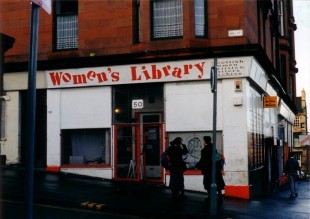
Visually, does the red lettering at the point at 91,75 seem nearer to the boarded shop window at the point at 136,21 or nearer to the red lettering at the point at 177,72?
the boarded shop window at the point at 136,21

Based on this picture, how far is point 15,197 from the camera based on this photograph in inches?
428

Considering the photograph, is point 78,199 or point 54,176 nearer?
point 78,199

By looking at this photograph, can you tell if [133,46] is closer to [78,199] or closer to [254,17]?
Answer: [254,17]

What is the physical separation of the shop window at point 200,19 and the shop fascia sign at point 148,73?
1.19 meters

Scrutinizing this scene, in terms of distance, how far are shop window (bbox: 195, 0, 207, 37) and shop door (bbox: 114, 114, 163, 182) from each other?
11.5 feet

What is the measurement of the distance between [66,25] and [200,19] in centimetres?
566

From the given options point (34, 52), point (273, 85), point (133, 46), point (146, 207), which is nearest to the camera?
point (34, 52)

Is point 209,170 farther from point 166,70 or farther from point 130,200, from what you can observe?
point 166,70

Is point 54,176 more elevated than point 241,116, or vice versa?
point 241,116

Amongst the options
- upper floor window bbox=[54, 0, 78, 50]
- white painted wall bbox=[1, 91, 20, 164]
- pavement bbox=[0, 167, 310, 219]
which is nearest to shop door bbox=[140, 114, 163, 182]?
pavement bbox=[0, 167, 310, 219]

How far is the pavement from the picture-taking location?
10.3 metres

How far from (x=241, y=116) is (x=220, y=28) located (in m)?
3.27

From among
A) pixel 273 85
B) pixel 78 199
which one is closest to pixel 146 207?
pixel 78 199

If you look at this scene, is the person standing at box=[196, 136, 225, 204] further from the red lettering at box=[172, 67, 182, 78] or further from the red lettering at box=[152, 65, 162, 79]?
the red lettering at box=[152, 65, 162, 79]
